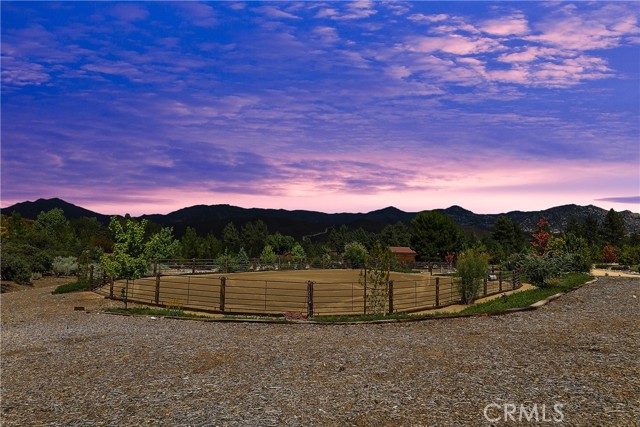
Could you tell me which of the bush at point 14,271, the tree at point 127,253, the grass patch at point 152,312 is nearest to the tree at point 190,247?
the bush at point 14,271

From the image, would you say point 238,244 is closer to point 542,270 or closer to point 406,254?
Answer: point 406,254

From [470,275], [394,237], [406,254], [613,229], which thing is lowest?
[406,254]

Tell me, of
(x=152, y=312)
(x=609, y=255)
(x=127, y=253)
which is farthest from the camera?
(x=609, y=255)

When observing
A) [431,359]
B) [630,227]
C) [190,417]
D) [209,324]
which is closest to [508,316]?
[431,359]

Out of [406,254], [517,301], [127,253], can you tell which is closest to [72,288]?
[127,253]

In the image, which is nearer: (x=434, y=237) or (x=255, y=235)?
(x=434, y=237)

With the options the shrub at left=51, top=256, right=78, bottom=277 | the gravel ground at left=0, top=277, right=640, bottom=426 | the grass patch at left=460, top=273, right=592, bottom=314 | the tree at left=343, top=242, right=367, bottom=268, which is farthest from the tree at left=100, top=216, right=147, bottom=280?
the tree at left=343, top=242, right=367, bottom=268

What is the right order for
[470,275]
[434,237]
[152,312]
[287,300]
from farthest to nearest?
[434,237] → [287,300] → [470,275] → [152,312]

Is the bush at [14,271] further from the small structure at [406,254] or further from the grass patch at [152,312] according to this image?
the small structure at [406,254]

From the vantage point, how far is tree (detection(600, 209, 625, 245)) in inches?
4021

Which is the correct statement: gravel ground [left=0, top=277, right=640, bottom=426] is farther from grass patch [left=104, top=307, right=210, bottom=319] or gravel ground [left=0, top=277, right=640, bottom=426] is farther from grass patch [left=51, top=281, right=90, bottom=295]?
grass patch [left=51, top=281, right=90, bottom=295]

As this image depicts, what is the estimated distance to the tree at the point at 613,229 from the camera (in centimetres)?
10212

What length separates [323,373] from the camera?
9.37 m

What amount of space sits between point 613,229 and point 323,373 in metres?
116
